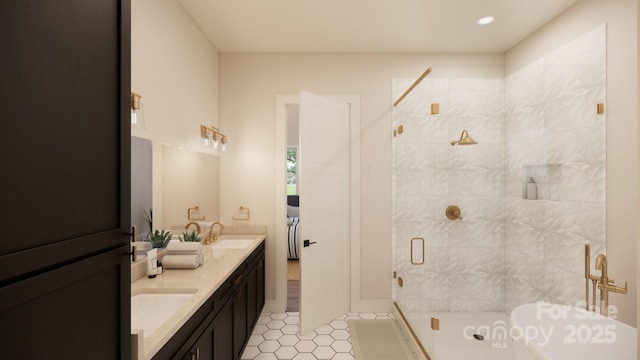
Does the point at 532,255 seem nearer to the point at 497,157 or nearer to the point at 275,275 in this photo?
the point at 497,157

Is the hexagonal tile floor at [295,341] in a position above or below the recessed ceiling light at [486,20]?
below

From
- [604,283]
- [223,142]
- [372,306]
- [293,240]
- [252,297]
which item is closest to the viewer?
[604,283]

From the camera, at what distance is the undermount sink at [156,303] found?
1.38 m

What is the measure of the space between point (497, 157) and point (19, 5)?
3.34 m

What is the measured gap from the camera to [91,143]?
0.65 m

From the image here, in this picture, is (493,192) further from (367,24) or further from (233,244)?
(233,244)

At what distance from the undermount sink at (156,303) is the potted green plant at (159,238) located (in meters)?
0.47

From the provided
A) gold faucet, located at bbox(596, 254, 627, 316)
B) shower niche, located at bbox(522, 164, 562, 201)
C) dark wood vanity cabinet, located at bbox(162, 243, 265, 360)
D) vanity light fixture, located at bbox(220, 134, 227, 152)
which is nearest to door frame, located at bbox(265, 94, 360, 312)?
dark wood vanity cabinet, located at bbox(162, 243, 265, 360)

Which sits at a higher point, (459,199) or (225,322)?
(459,199)

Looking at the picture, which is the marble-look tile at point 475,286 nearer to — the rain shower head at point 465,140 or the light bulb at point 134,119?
the rain shower head at point 465,140

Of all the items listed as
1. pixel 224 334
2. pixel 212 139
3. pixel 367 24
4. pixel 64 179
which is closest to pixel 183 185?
pixel 212 139

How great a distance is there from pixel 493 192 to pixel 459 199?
347 millimetres

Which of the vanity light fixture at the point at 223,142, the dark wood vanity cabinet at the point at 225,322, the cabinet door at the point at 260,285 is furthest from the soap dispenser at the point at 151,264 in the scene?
the vanity light fixture at the point at 223,142

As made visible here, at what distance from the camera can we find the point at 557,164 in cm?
239
